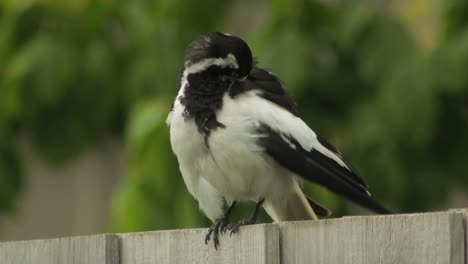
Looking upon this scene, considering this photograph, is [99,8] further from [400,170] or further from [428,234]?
[428,234]

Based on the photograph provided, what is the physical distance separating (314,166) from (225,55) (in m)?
0.53

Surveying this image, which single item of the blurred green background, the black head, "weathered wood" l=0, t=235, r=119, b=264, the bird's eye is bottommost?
the blurred green background

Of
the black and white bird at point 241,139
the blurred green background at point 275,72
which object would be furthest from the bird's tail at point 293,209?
the blurred green background at point 275,72

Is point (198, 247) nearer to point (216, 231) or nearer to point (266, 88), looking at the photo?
point (216, 231)

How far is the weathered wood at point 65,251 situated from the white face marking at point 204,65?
1.12 m

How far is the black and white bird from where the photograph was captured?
3.83 meters

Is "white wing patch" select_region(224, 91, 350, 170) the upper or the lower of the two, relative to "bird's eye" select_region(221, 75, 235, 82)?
lower

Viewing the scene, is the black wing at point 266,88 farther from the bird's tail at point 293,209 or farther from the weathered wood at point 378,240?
the weathered wood at point 378,240

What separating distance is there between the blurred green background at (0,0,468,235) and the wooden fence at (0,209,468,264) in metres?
2.29

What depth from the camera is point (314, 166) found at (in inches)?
148

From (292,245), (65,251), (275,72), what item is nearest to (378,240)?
(292,245)

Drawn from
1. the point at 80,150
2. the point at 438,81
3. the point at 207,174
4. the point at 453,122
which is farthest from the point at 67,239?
the point at 80,150

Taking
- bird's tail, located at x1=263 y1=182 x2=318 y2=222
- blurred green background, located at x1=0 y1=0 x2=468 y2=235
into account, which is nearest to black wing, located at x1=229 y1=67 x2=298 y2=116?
bird's tail, located at x1=263 y1=182 x2=318 y2=222

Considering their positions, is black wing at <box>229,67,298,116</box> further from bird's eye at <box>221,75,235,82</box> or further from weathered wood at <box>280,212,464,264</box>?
weathered wood at <box>280,212,464,264</box>
